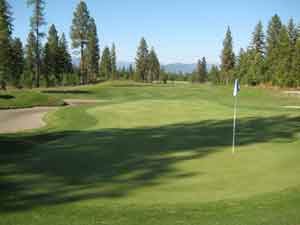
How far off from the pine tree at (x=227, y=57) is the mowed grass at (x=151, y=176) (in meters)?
77.6

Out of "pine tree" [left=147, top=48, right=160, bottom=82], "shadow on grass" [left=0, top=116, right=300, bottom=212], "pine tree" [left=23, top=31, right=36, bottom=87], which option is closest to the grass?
"shadow on grass" [left=0, top=116, right=300, bottom=212]

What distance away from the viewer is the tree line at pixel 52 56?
45003 mm

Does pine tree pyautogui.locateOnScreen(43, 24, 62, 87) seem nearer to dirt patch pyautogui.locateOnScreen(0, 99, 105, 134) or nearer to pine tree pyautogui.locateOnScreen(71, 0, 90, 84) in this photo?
pine tree pyautogui.locateOnScreen(71, 0, 90, 84)

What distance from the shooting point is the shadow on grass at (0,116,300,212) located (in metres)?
7.59

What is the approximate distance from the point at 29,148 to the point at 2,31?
100.0 feet

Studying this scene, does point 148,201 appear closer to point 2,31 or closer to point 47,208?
point 47,208

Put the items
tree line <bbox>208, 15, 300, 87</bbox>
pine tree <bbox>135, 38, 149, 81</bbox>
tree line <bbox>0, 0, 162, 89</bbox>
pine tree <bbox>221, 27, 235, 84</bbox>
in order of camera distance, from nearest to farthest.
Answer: tree line <bbox>0, 0, 162, 89</bbox> → tree line <bbox>208, 15, 300, 87</bbox> → pine tree <bbox>221, 27, 235, 84</bbox> → pine tree <bbox>135, 38, 149, 81</bbox>

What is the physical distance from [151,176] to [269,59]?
7082 centimetres

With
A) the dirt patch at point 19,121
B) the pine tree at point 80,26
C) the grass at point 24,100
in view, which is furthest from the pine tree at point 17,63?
the dirt patch at point 19,121

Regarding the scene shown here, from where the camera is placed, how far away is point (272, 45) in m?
76.9

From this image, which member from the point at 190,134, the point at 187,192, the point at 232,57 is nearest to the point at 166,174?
the point at 187,192

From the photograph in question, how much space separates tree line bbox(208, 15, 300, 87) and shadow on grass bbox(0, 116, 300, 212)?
51.6 meters

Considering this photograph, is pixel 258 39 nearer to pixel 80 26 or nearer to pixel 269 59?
pixel 269 59

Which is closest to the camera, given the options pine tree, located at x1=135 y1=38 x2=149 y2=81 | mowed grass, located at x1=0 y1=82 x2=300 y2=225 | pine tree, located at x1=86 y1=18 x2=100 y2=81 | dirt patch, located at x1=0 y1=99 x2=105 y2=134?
mowed grass, located at x1=0 y1=82 x2=300 y2=225
